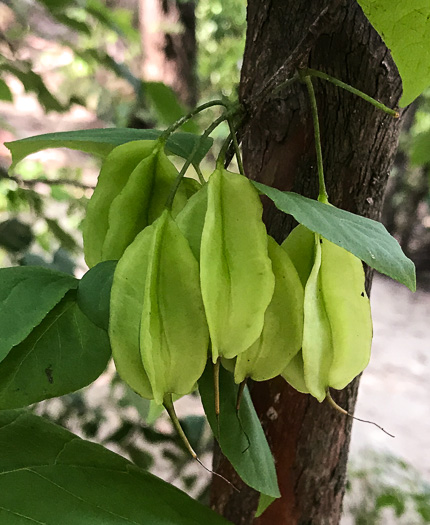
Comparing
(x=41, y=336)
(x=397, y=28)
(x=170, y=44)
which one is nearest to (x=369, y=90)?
(x=397, y=28)

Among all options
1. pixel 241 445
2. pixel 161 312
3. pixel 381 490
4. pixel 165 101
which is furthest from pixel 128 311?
pixel 381 490

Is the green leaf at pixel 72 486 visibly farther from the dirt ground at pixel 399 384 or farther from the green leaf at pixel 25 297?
the dirt ground at pixel 399 384

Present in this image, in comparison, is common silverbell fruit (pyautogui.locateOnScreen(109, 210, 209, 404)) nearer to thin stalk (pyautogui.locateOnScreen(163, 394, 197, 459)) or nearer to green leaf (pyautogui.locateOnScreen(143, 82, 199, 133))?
thin stalk (pyautogui.locateOnScreen(163, 394, 197, 459))

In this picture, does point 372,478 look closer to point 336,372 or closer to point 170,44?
point 336,372

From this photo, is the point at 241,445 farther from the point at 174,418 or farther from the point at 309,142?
the point at 309,142

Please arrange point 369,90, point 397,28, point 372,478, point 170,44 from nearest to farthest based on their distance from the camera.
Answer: point 397,28
point 369,90
point 372,478
point 170,44

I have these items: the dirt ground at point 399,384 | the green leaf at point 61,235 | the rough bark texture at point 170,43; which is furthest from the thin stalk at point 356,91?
the rough bark texture at point 170,43
